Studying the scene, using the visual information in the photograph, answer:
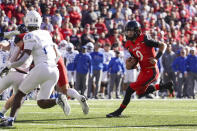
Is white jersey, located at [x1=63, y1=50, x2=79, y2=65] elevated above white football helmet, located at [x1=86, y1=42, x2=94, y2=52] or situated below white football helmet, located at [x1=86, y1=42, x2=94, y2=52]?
below

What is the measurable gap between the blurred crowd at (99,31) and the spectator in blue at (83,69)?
3cm

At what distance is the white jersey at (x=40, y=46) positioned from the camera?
8.41m

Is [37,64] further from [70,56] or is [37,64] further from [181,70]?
[181,70]

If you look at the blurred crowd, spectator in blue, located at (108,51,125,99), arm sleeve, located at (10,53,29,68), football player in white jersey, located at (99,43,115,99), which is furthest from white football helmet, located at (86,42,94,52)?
arm sleeve, located at (10,53,29,68)

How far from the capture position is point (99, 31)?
21750 mm

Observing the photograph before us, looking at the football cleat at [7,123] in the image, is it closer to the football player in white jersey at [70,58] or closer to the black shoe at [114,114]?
the black shoe at [114,114]

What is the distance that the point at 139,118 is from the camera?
10344 millimetres

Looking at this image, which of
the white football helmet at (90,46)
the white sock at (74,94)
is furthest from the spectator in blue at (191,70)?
the white sock at (74,94)

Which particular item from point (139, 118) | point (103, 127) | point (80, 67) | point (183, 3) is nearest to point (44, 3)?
point (80, 67)

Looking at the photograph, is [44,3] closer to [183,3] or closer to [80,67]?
[80,67]

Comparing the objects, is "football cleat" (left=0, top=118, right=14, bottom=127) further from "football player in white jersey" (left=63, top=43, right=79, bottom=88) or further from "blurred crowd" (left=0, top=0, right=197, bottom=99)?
"football player in white jersey" (left=63, top=43, right=79, bottom=88)

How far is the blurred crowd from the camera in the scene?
63.2 ft

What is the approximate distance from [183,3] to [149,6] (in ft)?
7.03

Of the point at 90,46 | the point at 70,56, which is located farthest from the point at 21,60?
the point at 90,46
